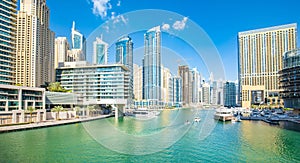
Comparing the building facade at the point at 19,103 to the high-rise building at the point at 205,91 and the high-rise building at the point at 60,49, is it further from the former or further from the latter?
the high-rise building at the point at 60,49

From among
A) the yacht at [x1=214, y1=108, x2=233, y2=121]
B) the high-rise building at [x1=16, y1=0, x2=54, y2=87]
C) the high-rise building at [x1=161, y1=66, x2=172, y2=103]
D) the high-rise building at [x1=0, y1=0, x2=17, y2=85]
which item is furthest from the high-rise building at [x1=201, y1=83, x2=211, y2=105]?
the high-rise building at [x1=16, y1=0, x2=54, y2=87]

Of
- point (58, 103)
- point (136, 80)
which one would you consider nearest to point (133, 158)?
point (136, 80)

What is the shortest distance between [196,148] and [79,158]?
13.3ft

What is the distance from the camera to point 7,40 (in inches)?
844

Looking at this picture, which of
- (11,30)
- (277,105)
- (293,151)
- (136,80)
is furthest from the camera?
(277,105)

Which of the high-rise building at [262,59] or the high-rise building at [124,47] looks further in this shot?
the high-rise building at [262,59]

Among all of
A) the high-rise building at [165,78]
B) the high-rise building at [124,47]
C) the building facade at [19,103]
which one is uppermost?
the high-rise building at [124,47]

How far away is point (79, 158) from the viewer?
6.90 meters

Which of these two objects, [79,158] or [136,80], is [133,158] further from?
[136,80]

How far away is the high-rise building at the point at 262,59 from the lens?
4166 centimetres

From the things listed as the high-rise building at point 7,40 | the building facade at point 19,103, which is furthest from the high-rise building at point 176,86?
the high-rise building at point 7,40

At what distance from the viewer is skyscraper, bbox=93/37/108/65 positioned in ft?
9.58

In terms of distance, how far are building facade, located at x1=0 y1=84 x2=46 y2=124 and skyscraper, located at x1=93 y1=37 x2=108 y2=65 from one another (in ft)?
44.2

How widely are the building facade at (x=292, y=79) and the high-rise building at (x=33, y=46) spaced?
1248 inches
